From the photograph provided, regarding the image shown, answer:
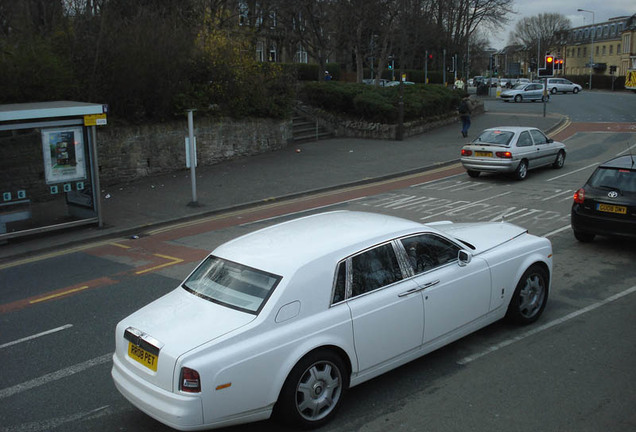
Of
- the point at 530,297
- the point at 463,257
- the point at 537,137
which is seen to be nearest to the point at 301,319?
the point at 463,257

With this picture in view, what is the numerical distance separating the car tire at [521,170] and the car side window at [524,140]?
51cm

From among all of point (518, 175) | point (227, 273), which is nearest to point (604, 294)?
point (227, 273)

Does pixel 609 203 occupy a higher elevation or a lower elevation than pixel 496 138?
lower

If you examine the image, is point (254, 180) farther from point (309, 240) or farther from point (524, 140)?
point (309, 240)

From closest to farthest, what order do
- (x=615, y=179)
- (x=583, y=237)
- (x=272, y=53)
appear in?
(x=615, y=179) < (x=583, y=237) < (x=272, y=53)

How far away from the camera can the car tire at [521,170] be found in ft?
57.8

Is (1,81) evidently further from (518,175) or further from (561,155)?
(561,155)

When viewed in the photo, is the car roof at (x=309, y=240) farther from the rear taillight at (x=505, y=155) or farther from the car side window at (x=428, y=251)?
the rear taillight at (x=505, y=155)

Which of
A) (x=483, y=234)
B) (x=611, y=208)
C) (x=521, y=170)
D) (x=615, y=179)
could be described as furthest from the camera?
(x=521, y=170)

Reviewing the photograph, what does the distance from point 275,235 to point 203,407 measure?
2023 millimetres

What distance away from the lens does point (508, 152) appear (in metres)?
17.2

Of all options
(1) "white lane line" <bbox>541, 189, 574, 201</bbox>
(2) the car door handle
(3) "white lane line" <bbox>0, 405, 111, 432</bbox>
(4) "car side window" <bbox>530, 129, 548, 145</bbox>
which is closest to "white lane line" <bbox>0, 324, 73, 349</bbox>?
(3) "white lane line" <bbox>0, 405, 111, 432</bbox>

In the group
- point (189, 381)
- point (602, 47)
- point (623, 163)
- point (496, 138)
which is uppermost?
point (602, 47)

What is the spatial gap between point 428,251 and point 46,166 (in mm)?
9875
